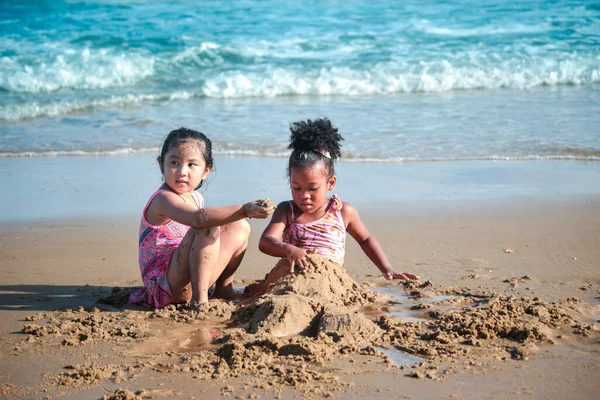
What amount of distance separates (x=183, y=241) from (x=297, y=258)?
1.99 ft

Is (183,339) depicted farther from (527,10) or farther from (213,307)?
(527,10)

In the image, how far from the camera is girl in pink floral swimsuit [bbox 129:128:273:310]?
388 cm

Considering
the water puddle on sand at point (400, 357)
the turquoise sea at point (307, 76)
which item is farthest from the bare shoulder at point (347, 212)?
the turquoise sea at point (307, 76)

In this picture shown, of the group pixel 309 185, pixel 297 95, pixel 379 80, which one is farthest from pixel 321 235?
pixel 379 80

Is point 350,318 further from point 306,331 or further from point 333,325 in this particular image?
point 306,331

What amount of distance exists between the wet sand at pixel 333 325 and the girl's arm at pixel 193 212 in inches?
17.7

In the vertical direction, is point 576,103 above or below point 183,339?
above

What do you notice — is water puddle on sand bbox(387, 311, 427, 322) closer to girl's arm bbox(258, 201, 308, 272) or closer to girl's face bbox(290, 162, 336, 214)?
girl's arm bbox(258, 201, 308, 272)

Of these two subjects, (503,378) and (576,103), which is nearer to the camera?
(503,378)

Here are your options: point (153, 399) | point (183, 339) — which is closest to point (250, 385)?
point (153, 399)

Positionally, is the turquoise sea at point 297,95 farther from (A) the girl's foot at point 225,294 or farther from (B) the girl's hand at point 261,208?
(B) the girl's hand at point 261,208

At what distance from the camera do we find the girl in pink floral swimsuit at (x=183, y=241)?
388cm

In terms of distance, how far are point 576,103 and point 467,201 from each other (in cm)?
494

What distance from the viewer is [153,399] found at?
9.09 feet
